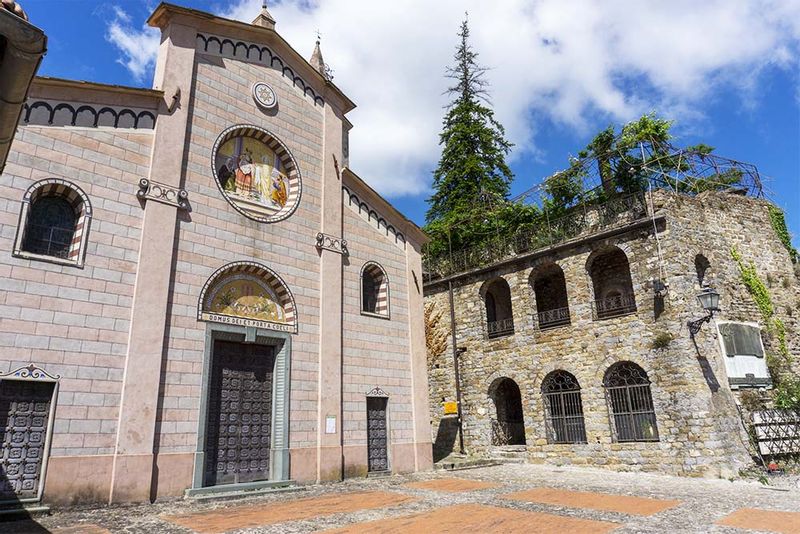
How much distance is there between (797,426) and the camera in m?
14.5

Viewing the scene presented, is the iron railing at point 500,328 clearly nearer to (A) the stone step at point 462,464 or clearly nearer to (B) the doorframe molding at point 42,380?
(A) the stone step at point 462,464

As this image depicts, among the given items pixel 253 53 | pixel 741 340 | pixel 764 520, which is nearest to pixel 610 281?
pixel 741 340

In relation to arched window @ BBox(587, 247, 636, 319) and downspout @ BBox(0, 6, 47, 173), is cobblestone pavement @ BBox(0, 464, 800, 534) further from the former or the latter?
arched window @ BBox(587, 247, 636, 319)

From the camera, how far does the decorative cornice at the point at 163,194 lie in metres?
10.3

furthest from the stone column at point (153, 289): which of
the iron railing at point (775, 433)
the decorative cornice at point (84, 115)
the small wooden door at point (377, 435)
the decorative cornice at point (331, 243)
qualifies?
the iron railing at point (775, 433)

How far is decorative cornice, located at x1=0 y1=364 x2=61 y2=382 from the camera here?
8180mm

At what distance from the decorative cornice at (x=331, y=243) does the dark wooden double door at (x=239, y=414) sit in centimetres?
309

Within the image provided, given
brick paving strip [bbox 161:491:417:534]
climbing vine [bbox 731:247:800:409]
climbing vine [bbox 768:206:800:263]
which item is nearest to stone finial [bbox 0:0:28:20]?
brick paving strip [bbox 161:491:417:534]

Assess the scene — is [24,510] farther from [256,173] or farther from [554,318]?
[554,318]

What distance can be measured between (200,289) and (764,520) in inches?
425

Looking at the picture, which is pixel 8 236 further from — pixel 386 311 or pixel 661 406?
pixel 661 406

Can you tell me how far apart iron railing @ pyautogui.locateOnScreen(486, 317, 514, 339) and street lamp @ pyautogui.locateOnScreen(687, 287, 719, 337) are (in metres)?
6.43

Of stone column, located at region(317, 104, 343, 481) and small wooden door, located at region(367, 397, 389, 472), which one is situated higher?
stone column, located at region(317, 104, 343, 481)

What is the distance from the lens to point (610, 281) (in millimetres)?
18453
